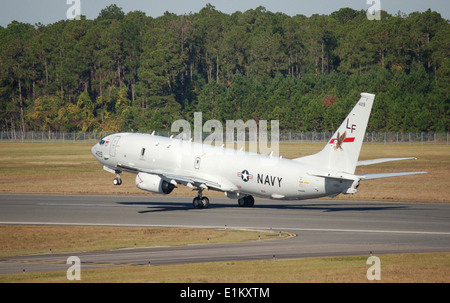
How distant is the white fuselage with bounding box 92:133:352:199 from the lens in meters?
45.5

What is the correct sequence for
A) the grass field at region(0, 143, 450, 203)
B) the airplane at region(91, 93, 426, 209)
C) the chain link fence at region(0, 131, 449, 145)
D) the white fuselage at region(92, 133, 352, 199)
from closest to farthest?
the airplane at region(91, 93, 426, 209), the white fuselage at region(92, 133, 352, 199), the grass field at region(0, 143, 450, 203), the chain link fence at region(0, 131, 449, 145)

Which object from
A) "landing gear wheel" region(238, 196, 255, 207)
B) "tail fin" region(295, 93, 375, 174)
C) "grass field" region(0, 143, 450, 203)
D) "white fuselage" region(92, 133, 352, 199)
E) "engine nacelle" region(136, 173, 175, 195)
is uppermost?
"tail fin" region(295, 93, 375, 174)

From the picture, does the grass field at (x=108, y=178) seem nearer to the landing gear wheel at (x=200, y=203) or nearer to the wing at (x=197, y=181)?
the landing gear wheel at (x=200, y=203)

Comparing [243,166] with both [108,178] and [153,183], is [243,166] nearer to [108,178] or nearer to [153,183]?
[153,183]

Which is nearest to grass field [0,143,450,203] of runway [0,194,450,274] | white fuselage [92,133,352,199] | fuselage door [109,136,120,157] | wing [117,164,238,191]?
runway [0,194,450,274]

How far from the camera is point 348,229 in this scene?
3991cm

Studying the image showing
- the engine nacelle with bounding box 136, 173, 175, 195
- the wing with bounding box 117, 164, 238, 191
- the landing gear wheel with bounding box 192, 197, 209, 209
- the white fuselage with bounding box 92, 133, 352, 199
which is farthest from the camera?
the landing gear wheel with bounding box 192, 197, 209, 209

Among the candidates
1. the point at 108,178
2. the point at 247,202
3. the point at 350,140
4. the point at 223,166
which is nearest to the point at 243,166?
the point at 223,166

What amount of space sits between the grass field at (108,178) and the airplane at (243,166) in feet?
34.1

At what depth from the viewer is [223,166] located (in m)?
50.2

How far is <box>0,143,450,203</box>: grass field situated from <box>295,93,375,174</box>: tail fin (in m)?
16.6

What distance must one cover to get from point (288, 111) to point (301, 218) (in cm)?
12318

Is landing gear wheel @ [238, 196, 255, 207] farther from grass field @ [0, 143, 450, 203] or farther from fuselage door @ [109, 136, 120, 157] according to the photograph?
fuselage door @ [109, 136, 120, 157]

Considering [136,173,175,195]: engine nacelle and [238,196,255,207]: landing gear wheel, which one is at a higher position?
[136,173,175,195]: engine nacelle
